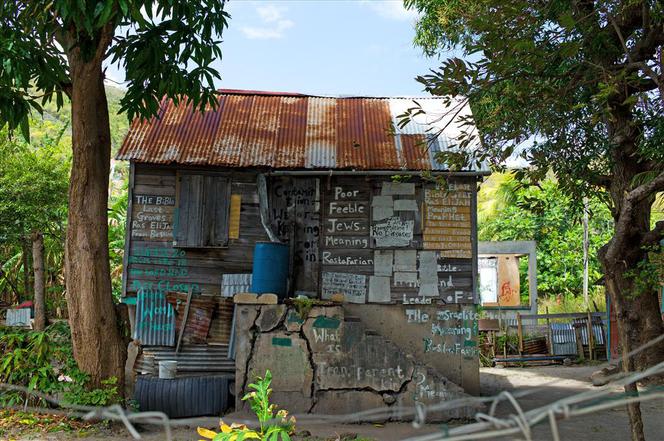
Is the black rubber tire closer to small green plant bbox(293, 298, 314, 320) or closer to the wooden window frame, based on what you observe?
small green plant bbox(293, 298, 314, 320)

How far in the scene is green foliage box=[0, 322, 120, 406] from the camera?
8062 millimetres

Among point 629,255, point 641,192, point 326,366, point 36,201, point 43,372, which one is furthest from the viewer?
point 36,201

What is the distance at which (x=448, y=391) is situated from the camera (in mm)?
9961

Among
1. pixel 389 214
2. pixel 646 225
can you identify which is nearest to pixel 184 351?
pixel 389 214

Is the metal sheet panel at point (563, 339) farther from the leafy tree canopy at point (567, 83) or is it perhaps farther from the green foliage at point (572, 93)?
the leafy tree canopy at point (567, 83)

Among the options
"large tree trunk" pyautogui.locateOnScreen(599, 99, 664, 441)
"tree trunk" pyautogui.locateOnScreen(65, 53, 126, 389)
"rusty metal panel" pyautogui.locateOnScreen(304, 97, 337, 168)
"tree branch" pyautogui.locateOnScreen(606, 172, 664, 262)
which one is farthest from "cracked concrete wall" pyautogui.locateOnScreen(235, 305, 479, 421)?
"tree branch" pyautogui.locateOnScreen(606, 172, 664, 262)

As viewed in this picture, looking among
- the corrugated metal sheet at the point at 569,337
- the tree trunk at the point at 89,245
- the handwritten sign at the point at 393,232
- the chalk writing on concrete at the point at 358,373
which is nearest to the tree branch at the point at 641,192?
the chalk writing on concrete at the point at 358,373

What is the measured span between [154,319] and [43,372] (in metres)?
3.16

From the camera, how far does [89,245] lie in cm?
834

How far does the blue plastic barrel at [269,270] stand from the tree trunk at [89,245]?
2.66 metres

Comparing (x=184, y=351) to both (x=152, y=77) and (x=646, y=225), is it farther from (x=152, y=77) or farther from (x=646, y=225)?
(x=646, y=225)

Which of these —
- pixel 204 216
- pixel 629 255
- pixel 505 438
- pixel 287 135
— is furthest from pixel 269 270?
pixel 629 255

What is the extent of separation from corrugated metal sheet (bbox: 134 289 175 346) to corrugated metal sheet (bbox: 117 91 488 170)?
2.43 m

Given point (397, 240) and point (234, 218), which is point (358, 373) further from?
point (234, 218)
